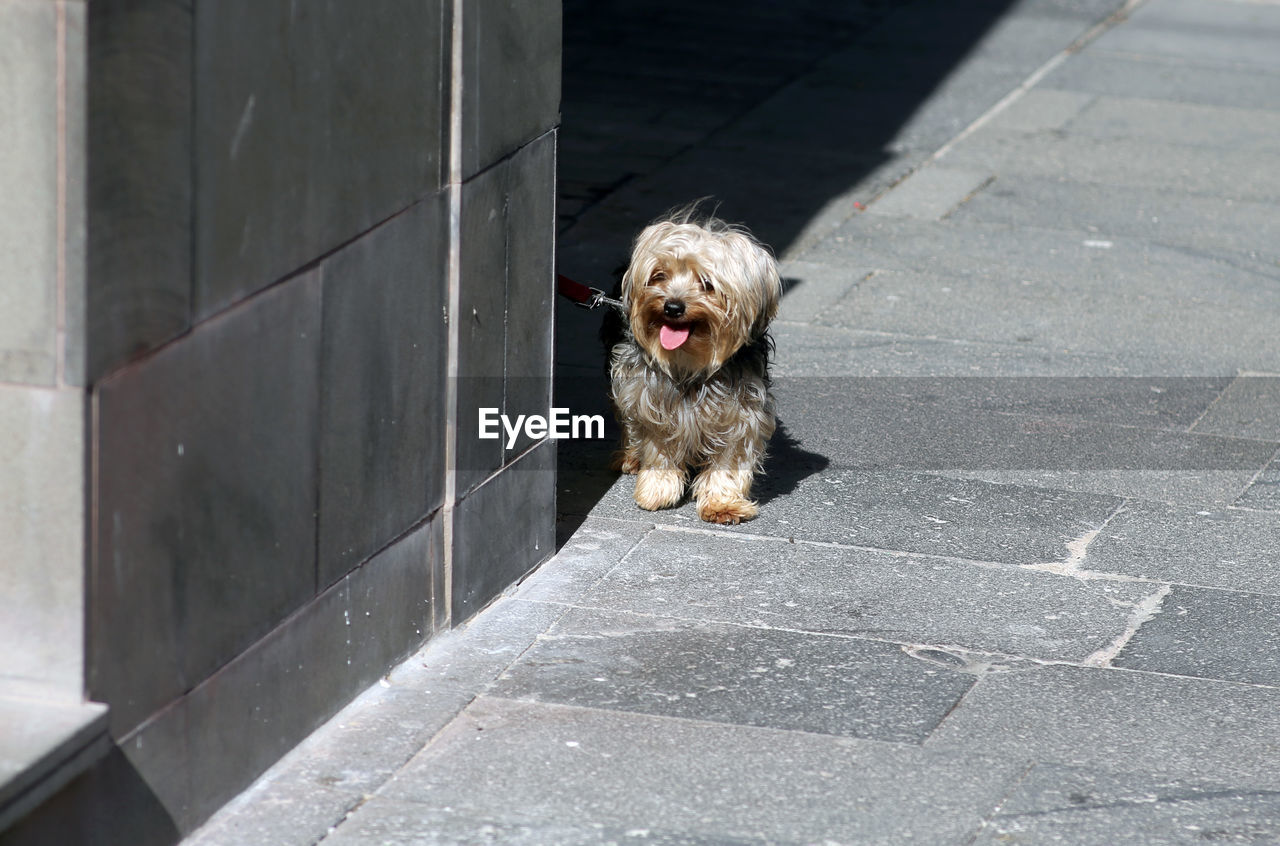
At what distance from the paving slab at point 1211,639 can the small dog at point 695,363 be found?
5.25 ft

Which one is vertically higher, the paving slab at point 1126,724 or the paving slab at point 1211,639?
the paving slab at point 1126,724

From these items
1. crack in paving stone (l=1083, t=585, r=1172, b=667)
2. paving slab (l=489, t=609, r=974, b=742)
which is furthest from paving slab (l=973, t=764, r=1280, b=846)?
crack in paving stone (l=1083, t=585, r=1172, b=667)

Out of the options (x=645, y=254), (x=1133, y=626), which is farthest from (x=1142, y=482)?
(x=645, y=254)

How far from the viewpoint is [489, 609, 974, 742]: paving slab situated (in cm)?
522

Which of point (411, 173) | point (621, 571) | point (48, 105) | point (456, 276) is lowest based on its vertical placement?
point (621, 571)

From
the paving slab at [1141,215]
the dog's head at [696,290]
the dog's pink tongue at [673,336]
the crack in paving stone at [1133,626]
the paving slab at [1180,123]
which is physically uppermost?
the dog's head at [696,290]

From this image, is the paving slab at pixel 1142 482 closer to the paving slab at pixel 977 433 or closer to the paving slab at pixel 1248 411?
the paving slab at pixel 977 433

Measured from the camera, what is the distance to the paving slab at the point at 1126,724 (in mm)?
4977

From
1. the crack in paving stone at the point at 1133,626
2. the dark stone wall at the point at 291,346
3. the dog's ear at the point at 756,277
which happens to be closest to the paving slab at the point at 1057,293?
the crack in paving stone at the point at 1133,626

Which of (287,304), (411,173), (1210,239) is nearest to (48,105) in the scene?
(287,304)

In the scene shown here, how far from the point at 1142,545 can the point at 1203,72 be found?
969 centimetres

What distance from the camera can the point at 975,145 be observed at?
13.0 meters

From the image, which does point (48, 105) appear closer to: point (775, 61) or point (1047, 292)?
point (1047, 292)

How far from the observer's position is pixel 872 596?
242 inches
